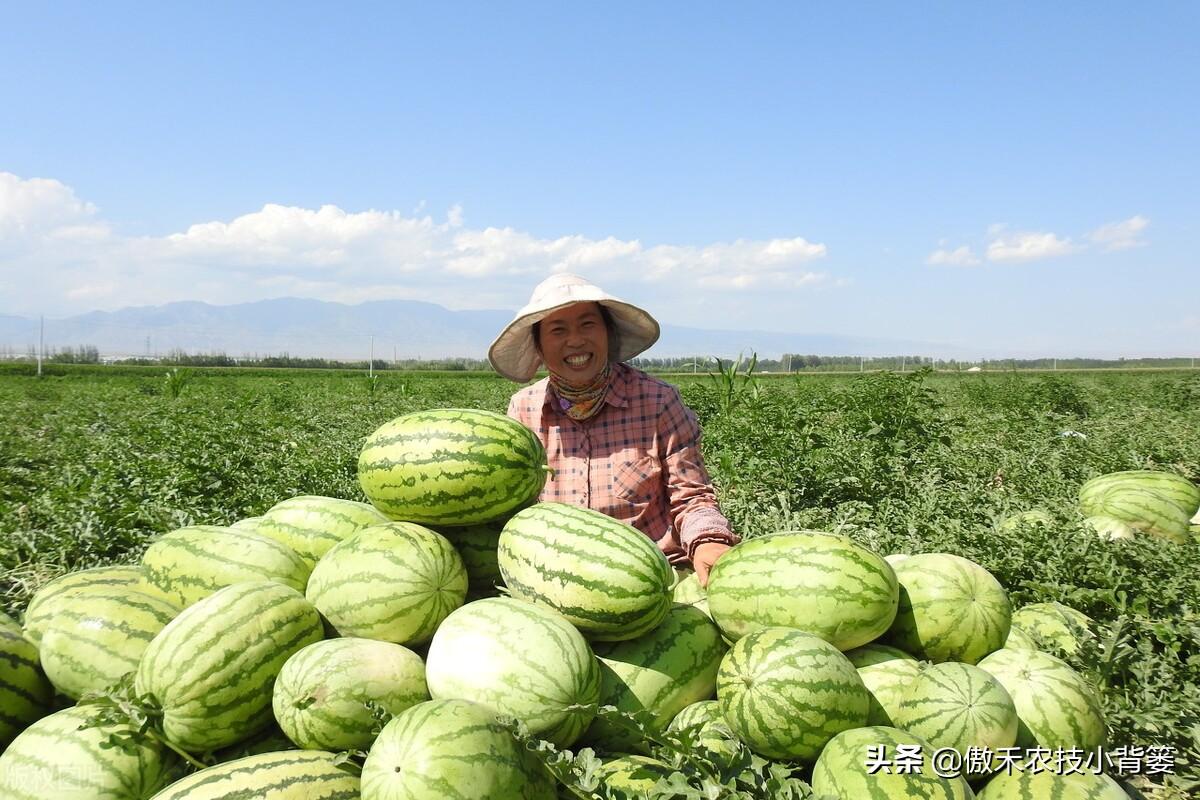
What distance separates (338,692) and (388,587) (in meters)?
0.34

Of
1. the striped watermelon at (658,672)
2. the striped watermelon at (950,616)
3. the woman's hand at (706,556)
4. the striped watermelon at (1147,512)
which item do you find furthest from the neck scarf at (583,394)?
the striped watermelon at (1147,512)

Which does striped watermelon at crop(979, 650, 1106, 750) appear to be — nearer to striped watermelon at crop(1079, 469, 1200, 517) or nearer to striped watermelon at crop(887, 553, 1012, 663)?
striped watermelon at crop(887, 553, 1012, 663)

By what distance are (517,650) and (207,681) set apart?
0.80m

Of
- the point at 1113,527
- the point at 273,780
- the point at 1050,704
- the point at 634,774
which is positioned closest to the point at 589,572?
the point at 634,774

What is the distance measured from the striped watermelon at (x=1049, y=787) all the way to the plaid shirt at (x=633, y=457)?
1791 mm

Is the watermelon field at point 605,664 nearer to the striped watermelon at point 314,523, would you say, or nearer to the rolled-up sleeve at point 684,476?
the striped watermelon at point 314,523

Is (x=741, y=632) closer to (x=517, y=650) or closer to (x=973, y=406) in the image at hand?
(x=517, y=650)

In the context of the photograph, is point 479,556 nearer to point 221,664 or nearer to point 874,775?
point 221,664

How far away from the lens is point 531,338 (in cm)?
379

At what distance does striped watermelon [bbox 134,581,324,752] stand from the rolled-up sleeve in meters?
1.77

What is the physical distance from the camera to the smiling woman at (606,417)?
11.6 feet

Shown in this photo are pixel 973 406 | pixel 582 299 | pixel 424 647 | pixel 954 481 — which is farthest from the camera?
pixel 973 406

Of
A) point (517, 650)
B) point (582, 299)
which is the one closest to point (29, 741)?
point (517, 650)

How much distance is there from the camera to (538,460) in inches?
100
